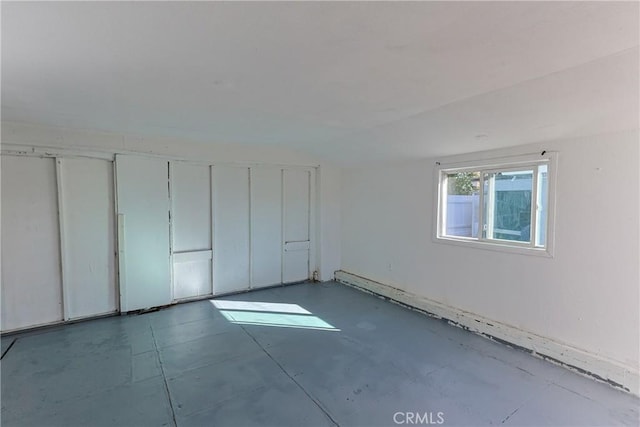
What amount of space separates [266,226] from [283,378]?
2.88 m

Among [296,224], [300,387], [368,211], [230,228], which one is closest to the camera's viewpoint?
[300,387]

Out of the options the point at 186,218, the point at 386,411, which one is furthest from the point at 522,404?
the point at 186,218

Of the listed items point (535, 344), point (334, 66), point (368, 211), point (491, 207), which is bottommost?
point (535, 344)

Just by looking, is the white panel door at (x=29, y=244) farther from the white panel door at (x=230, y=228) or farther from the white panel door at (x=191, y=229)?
the white panel door at (x=230, y=228)

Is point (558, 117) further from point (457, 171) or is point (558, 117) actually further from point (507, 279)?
point (507, 279)

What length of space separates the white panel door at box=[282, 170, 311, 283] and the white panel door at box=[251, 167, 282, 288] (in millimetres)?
133

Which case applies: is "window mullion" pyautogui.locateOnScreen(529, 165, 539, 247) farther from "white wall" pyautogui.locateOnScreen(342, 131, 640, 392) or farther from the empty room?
"white wall" pyautogui.locateOnScreen(342, 131, 640, 392)

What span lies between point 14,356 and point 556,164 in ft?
17.6

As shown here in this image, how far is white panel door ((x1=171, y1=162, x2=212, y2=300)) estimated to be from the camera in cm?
434

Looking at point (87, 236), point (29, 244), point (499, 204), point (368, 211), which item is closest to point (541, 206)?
point (499, 204)

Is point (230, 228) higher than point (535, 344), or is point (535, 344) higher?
point (230, 228)

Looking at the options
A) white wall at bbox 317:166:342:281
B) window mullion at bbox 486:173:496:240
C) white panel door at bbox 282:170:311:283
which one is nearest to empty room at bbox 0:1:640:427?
window mullion at bbox 486:173:496:240

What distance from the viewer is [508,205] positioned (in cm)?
336

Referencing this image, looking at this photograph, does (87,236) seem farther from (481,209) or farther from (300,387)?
(481,209)
